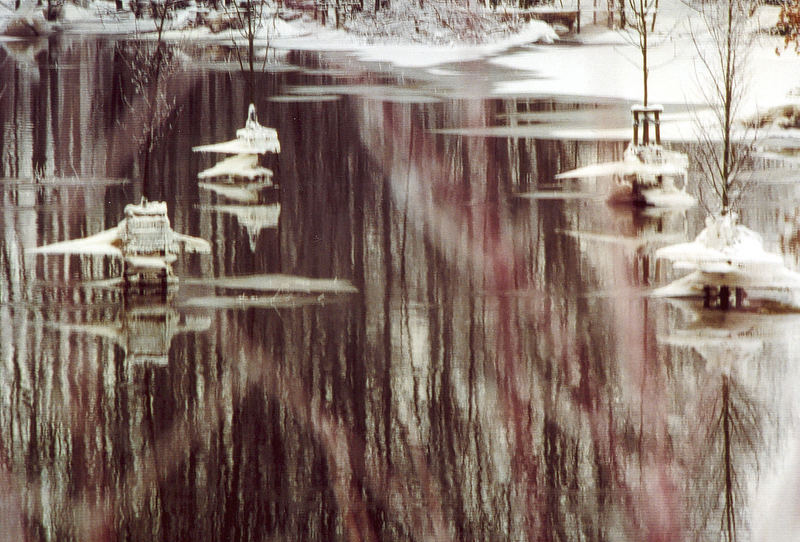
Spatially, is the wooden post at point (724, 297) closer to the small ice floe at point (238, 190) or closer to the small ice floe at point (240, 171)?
the small ice floe at point (238, 190)

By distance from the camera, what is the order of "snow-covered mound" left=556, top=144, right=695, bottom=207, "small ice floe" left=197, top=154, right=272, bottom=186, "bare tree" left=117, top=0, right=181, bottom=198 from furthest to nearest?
"bare tree" left=117, top=0, right=181, bottom=198
"small ice floe" left=197, top=154, right=272, bottom=186
"snow-covered mound" left=556, top=144, right=695, bottom=207

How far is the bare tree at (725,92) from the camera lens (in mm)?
11438

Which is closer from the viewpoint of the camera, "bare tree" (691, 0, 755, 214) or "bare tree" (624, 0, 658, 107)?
"bare tree" (691, 0, 755, 214)

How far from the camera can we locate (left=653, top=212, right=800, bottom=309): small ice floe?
1035 centimetres

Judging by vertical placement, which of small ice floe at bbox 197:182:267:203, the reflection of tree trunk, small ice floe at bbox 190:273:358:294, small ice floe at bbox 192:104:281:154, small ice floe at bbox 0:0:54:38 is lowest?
the reflection of tree trunk

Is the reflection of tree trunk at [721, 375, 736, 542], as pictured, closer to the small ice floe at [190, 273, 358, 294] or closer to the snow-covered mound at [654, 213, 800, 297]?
the snow-covered mound at [654, 213, 800, 297]

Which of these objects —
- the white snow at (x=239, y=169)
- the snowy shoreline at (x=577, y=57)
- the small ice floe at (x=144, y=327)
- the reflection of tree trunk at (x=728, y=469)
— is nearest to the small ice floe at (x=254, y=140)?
the white snow at (x=239, y=169)

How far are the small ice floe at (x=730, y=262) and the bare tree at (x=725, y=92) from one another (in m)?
0.26

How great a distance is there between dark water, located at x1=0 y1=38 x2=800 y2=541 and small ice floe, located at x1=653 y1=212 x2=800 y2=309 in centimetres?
44

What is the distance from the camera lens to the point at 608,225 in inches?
534

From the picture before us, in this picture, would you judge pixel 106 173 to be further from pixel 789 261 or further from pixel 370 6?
pixel 370 6

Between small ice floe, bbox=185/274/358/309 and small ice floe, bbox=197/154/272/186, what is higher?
small ice floe, bbox=197/154/272/186

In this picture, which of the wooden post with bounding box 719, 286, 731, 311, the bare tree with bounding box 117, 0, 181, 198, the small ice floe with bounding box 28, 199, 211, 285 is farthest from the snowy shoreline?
the small ice floe with bounding box 28, 199, 211, 285

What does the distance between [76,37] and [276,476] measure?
119 ft
